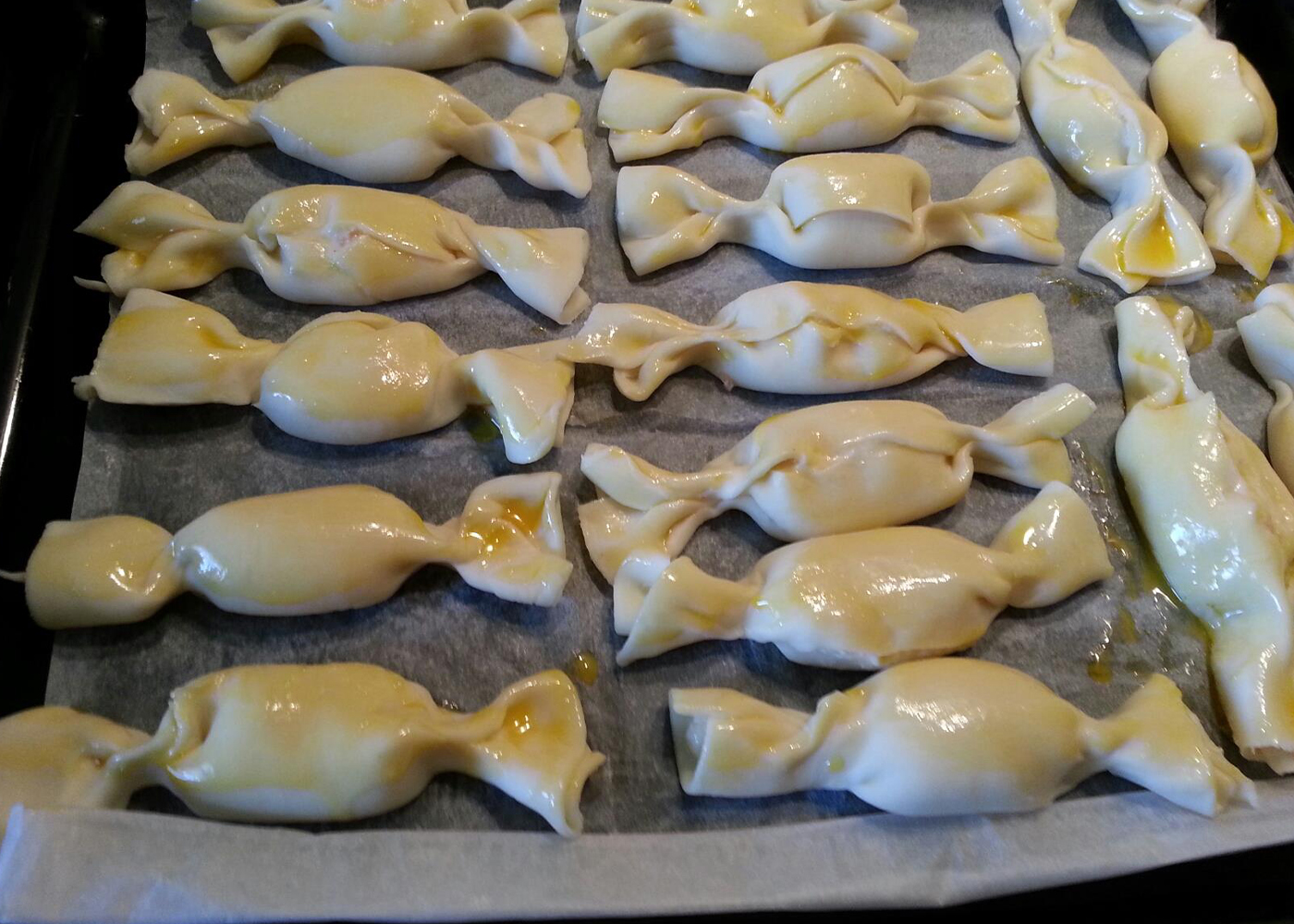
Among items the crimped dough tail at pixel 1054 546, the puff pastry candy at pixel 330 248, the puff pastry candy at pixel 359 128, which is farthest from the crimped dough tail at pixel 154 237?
the crimped dough tail at pixel 1054 546

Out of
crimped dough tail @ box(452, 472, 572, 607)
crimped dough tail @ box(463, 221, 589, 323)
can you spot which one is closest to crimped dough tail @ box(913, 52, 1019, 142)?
crimped dough tail @ box(463, 221, 589, 323)

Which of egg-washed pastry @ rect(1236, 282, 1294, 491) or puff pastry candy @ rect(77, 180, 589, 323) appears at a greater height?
egg-washed pastry @ rect(1236, 282, 1294, 491)

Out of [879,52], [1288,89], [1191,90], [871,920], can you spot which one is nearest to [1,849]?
[871,920]

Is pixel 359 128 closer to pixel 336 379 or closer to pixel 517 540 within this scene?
pixel 336 379

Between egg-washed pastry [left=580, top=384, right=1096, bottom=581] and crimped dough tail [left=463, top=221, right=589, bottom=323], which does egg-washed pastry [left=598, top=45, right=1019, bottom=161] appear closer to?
crimped dough tail [left=463, top=221, right=589, bottom=323]

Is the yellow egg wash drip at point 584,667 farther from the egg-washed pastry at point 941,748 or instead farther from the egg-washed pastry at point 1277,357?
the egg-washed pastry at point 1277,357
